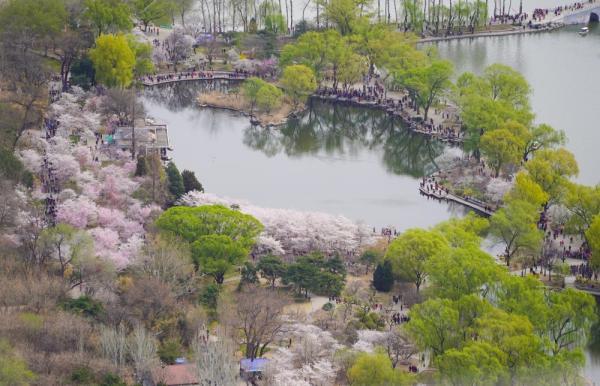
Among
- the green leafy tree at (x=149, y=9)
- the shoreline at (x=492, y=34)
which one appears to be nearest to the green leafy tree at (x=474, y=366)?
the shoreline at (x=492, y=34)

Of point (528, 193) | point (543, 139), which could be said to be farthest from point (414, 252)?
point (543, 139)

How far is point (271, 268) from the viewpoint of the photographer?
5638cm

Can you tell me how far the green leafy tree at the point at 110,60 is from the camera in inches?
3159

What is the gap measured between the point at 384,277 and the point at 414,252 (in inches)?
69.8

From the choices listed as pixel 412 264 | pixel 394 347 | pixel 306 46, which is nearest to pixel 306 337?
A: pixel 394 347

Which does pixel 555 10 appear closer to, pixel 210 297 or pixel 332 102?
pixel 332 102

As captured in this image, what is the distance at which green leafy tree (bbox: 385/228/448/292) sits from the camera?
5547 cm

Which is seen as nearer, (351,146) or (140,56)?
(351,146)

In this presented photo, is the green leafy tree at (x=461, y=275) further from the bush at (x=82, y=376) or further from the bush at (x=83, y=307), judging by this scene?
the bush at (x=82, y=376)

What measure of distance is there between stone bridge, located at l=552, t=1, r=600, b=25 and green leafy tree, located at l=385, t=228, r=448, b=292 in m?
49.7

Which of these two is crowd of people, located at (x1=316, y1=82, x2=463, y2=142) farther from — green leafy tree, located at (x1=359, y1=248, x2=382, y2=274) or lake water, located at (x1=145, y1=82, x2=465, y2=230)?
green leafy tree, located at (x1=359, y1=248, x2=382, y2=274)

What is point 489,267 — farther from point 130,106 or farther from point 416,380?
point 130,106

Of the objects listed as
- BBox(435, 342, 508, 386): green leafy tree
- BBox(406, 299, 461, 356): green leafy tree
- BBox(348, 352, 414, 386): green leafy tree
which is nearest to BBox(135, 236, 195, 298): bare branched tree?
BBox(348, 352, 414, 386): green leafy tree

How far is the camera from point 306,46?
8575cm
